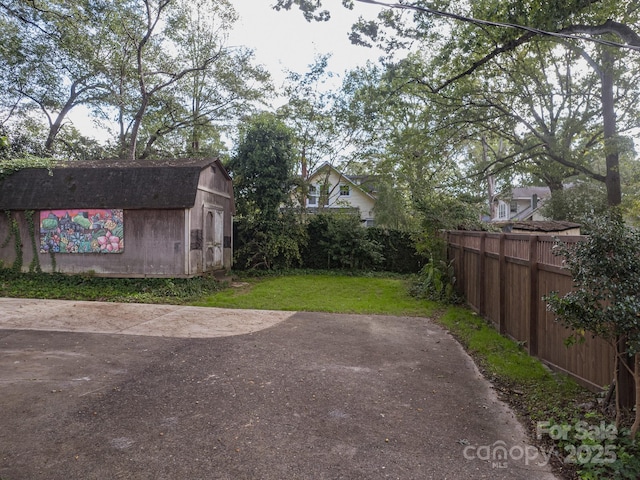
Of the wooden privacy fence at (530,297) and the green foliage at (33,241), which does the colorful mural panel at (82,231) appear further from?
the wooden privacy fence at (530,297)

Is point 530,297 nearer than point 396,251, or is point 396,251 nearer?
point 530,297

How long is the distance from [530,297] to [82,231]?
37.2ft

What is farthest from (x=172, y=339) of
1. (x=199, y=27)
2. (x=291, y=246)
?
(x=199, y=27)

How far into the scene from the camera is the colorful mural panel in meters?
11.2

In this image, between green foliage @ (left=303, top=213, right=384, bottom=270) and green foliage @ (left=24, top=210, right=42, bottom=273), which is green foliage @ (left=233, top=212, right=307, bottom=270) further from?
green foliage @ (left=24, top=210, right=42, bottom=273)

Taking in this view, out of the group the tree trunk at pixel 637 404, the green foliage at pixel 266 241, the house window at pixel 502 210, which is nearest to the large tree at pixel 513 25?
the tree trunk at pixel 637 404

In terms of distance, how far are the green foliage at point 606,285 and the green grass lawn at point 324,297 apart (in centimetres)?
569

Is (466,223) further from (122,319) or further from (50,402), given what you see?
(50,402)

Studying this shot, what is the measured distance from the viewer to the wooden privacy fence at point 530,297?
3.90m

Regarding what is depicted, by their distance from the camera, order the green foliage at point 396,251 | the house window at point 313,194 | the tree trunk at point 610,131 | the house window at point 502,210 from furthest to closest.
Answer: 1. the house window at point 502,210
2. the house window at point 313,194
3. the green foliage at point 396,251
4. the tree trunk at point 610,131

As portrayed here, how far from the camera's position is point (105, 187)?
1123cm

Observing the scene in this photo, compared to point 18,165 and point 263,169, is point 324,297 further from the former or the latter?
point 18,165

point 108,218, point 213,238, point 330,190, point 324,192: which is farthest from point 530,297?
point 330,190

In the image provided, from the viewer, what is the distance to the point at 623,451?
2.72 m
